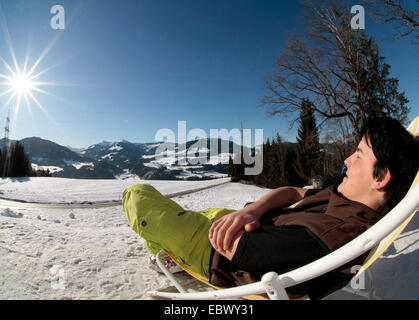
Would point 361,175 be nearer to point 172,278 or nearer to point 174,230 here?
point 174,230

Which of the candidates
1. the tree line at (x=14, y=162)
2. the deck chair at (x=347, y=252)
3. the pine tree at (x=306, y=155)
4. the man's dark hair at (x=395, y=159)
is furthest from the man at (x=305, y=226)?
the tree line at (x=14, y=162)

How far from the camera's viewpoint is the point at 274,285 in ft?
2.56

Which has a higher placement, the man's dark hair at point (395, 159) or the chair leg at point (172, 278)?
the man's dark hair at point (395, 159)

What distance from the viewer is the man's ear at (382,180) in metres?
1.06

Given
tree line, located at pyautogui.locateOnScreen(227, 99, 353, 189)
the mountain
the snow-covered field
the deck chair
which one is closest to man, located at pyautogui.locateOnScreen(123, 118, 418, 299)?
the deck chair

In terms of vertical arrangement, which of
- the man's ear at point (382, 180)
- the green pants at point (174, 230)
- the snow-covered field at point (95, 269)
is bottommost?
the snow-covered field at point (95, 269)

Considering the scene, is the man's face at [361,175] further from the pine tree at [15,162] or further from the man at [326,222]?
the pine tree at [15,162]

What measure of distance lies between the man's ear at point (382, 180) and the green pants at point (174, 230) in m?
1.12

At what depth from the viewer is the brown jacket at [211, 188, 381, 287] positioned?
0.89 meters

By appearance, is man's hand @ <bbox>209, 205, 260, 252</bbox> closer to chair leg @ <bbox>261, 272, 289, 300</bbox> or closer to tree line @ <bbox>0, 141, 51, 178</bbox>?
chair leg @ <bbox>261, 272, 289, 300</bbox>

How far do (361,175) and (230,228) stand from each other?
2.77ft

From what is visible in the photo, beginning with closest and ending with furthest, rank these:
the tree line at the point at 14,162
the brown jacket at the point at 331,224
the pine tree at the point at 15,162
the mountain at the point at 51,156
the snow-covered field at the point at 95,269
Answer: the brown jacket at the point at 331,224
the snow-covered field at the point at 95,269
the tree line at the point at 14,162
the pine tree at the point at 15,162
the mountain at the point at 51,156

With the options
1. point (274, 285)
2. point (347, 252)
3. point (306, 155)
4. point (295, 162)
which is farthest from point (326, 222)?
point (295, 162)
